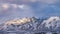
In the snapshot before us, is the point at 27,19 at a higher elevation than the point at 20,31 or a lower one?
higher

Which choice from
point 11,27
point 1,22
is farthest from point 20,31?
point 1,22

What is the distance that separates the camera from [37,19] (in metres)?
8.41

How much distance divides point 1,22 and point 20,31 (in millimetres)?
968

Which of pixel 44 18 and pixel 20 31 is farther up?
pixel 44 18

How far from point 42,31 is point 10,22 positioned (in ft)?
5.10

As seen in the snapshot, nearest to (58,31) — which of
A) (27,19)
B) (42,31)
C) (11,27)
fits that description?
(42,31)

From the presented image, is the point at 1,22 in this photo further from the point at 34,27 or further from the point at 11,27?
the point at 34,27

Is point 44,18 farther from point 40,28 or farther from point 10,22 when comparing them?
point 10,22

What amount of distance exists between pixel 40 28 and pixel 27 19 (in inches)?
28.9

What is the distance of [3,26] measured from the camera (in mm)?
8188

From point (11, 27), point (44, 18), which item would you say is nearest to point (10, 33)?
point (11, 27)

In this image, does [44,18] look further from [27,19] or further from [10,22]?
[10,22]

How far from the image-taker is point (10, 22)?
8.51 meters

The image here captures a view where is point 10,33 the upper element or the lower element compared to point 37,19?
lower
